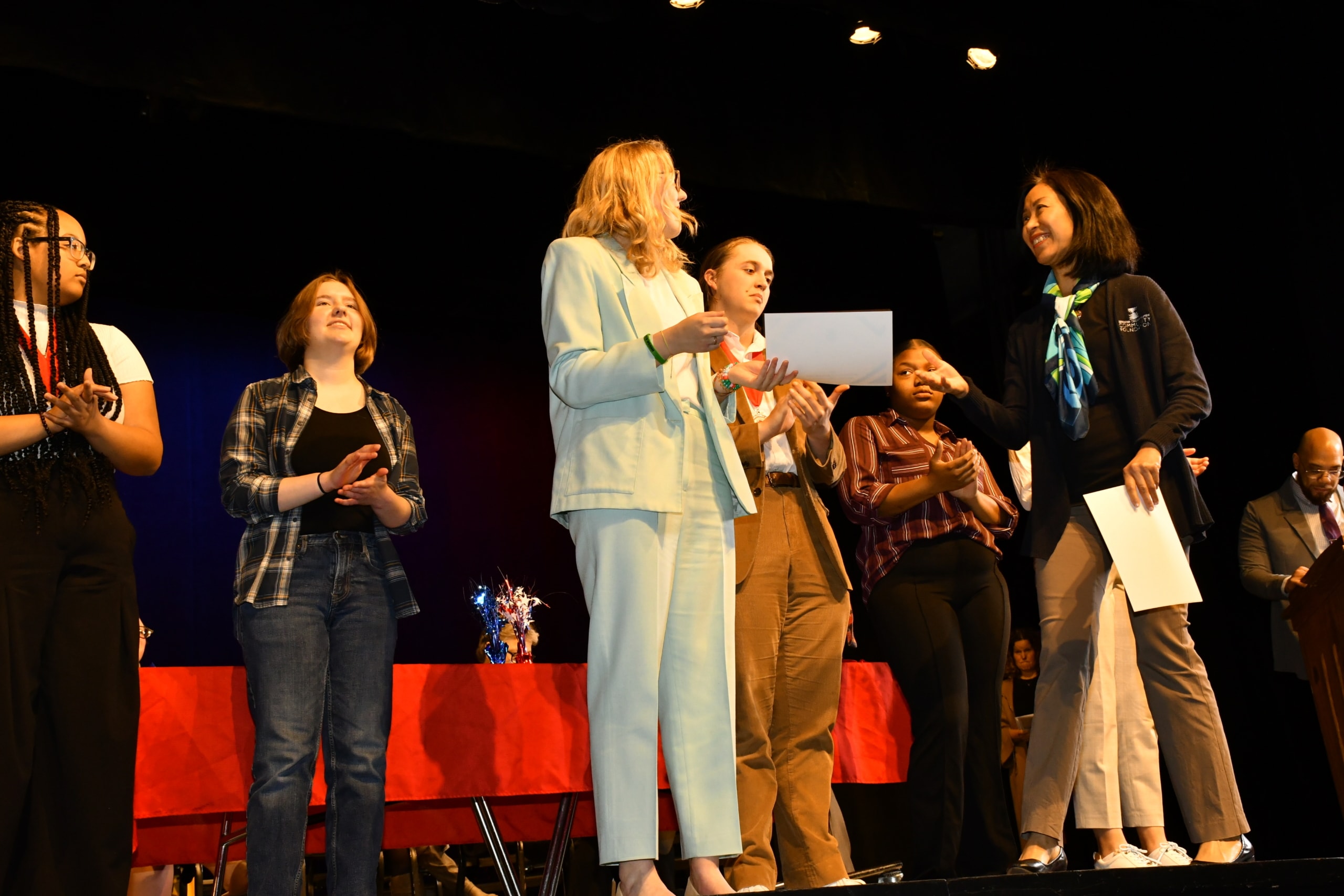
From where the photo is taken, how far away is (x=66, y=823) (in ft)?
6.91

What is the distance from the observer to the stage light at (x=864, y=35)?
5.18 meters

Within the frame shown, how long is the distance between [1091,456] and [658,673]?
1291mm

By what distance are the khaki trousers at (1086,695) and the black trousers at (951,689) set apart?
9.9 inches

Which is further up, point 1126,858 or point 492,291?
point 492,291

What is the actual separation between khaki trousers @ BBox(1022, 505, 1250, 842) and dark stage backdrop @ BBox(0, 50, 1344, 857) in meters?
2.03

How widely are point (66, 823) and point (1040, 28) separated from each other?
463cm

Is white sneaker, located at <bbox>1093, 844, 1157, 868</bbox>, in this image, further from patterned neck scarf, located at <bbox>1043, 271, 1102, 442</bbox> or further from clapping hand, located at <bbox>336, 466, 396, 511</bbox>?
clapping hand, located at <bbox>336, 466, 396, 511</bbox>

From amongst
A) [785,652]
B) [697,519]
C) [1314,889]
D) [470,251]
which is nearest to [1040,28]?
[470,251]

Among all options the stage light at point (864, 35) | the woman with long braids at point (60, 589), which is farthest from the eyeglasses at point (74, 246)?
the stage light at point (864, 35)

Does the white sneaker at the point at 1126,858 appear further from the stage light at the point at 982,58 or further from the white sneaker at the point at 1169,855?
the stage light at the point at 982,58

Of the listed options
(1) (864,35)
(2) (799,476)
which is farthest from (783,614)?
(1) (864,35)

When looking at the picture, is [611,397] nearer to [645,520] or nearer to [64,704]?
[645,520]

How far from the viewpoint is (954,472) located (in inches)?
117

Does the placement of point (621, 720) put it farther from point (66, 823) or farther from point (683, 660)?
point (66, 823)
